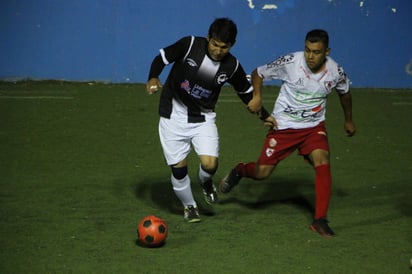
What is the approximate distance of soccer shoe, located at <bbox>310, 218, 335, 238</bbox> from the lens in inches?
256

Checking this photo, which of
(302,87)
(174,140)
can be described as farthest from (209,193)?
(302,87)

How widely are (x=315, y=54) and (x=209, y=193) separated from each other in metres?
1.66

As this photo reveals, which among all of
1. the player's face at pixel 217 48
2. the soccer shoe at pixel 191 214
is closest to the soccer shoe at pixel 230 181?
the soccer shoe at pixel 191 214

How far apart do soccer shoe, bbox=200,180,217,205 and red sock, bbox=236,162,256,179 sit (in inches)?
11.5

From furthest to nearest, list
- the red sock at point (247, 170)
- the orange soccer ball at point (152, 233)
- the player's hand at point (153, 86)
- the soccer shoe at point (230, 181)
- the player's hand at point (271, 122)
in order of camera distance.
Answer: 1. the soccer shoe at point (230, 181)
2. the red sock at point (247, 170)
3. the player's hand at point (271, 122)
4. the player's hand at point (153, 86)
5. the orange soccer ball at point (152, 233)

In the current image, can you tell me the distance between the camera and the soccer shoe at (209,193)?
24.2 ft

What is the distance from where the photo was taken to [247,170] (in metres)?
7.39

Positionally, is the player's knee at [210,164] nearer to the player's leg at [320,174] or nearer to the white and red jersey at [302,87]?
the white and red jersey at [302,87]

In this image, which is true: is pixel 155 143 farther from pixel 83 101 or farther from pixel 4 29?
pixel 4 29

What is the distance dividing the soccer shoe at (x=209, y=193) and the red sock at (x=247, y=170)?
0.96ft

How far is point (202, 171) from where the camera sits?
713 cm

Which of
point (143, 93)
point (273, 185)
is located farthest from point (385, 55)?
point (273, 185)

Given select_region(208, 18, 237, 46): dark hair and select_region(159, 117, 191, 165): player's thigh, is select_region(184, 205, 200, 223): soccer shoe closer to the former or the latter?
select_region(159, 117, 191, 165): player's thigh

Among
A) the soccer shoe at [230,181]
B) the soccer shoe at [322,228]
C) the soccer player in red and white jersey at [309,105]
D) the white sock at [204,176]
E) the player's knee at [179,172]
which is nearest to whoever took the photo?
the soccer shoe at [322,228]
